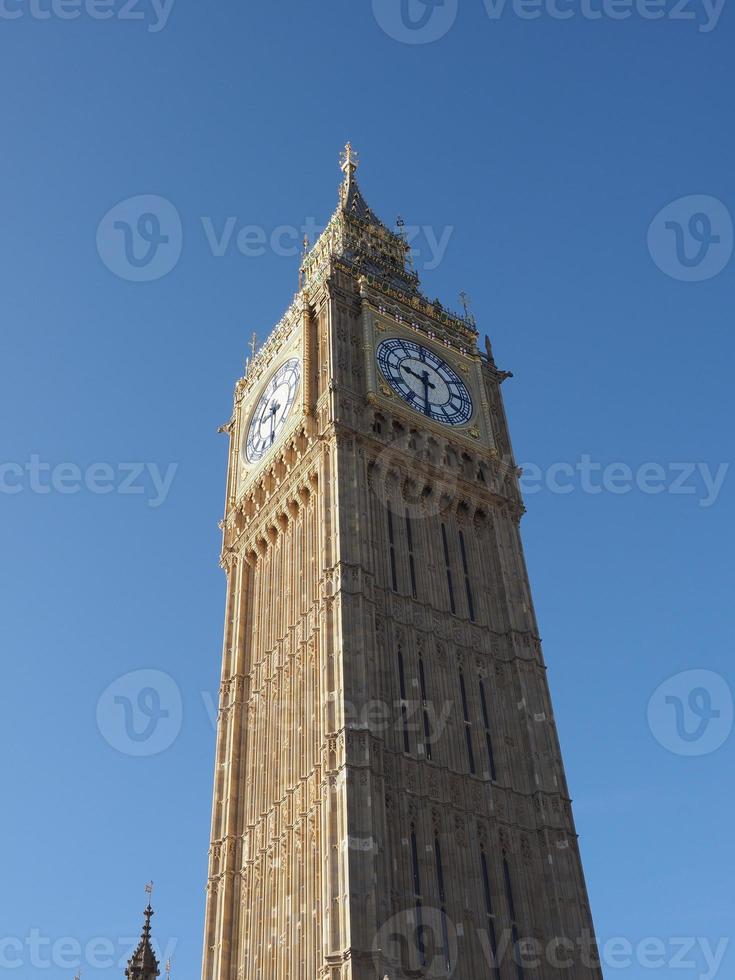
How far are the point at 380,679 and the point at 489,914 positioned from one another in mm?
9140

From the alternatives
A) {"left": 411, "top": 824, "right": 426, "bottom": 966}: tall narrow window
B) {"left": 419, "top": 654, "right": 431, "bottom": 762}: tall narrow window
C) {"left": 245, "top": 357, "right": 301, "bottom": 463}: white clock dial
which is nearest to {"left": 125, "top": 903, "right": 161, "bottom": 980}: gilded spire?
{"left": 411, "top": 824, "right": 426, "bottom": 966}: tall narrow window

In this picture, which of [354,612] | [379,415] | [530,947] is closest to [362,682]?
[354,612]

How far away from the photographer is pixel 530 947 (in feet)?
134

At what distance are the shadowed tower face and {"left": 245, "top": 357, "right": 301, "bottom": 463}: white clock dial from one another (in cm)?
19

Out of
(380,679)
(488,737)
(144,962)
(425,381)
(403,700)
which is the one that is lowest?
(144,962)

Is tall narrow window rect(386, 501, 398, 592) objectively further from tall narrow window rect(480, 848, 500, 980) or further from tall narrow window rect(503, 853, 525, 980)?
tall narrow window rect(503, 853, 525, 980)

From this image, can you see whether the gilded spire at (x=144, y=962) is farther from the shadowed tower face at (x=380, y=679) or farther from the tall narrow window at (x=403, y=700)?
the tall narrow window at (x=403, y=700)

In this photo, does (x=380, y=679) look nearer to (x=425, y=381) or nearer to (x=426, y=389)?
(x=426, y=389)

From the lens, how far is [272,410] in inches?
2317

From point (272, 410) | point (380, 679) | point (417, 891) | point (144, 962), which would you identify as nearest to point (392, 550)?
point (380, 679)

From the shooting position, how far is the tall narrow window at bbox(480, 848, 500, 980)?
3951cm

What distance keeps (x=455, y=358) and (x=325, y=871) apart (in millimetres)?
29673

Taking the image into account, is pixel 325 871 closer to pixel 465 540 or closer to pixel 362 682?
pixel 362 682

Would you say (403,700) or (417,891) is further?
(403,700)
